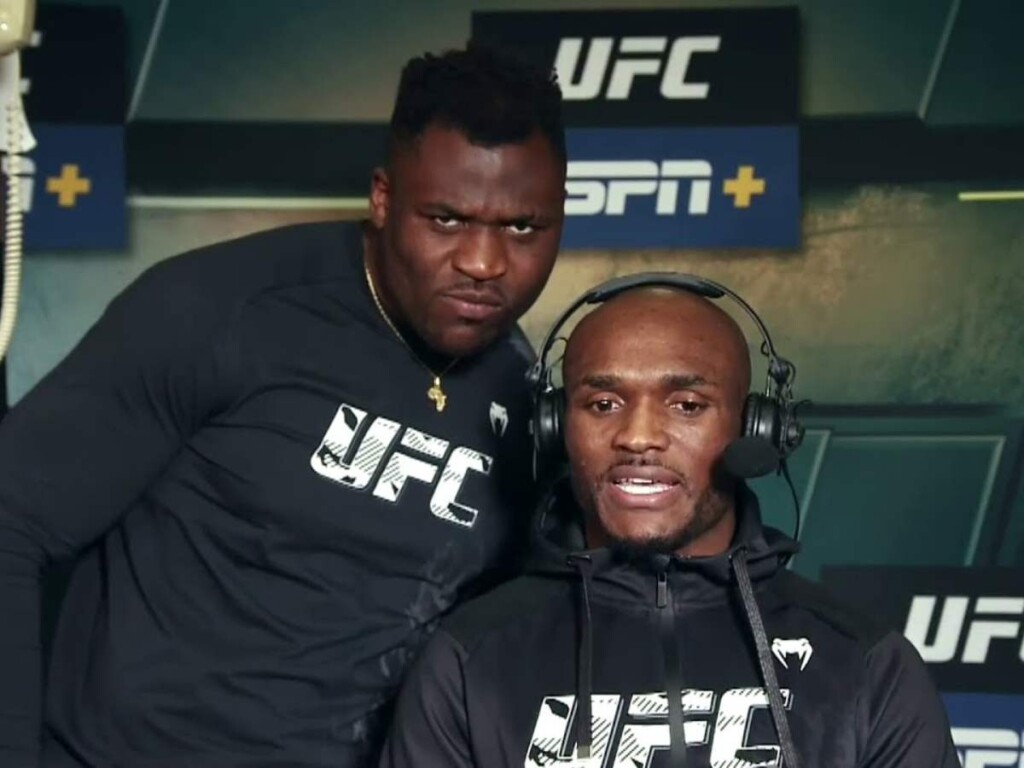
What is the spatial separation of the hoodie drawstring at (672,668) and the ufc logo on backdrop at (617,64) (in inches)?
37.7

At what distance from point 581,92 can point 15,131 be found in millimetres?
992

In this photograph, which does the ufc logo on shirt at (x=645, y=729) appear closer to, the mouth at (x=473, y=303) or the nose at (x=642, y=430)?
the nose at (x=642, y=430)

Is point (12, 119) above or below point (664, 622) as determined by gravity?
above

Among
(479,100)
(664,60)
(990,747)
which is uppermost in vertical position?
(664,60)

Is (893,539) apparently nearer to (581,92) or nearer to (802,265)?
(802,265)

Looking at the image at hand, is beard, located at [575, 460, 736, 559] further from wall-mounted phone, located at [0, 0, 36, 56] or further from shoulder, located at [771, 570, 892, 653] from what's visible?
wall-mounted phone, located at [0, 0, 36, 56]

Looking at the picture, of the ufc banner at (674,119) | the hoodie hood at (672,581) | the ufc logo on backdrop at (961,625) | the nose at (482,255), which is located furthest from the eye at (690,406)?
the ufc logo on backdrop at (961,625)

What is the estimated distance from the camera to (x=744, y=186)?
259 cm

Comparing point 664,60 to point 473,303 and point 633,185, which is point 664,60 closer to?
point 633,185

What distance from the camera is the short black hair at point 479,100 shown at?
190 centimetres

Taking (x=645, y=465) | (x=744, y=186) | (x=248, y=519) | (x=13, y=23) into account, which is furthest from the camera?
(x=744, y=186)

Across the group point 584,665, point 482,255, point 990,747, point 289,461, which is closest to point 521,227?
point 482,255

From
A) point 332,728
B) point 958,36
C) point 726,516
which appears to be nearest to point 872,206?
point 958,36

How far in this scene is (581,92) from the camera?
2.60 metres
